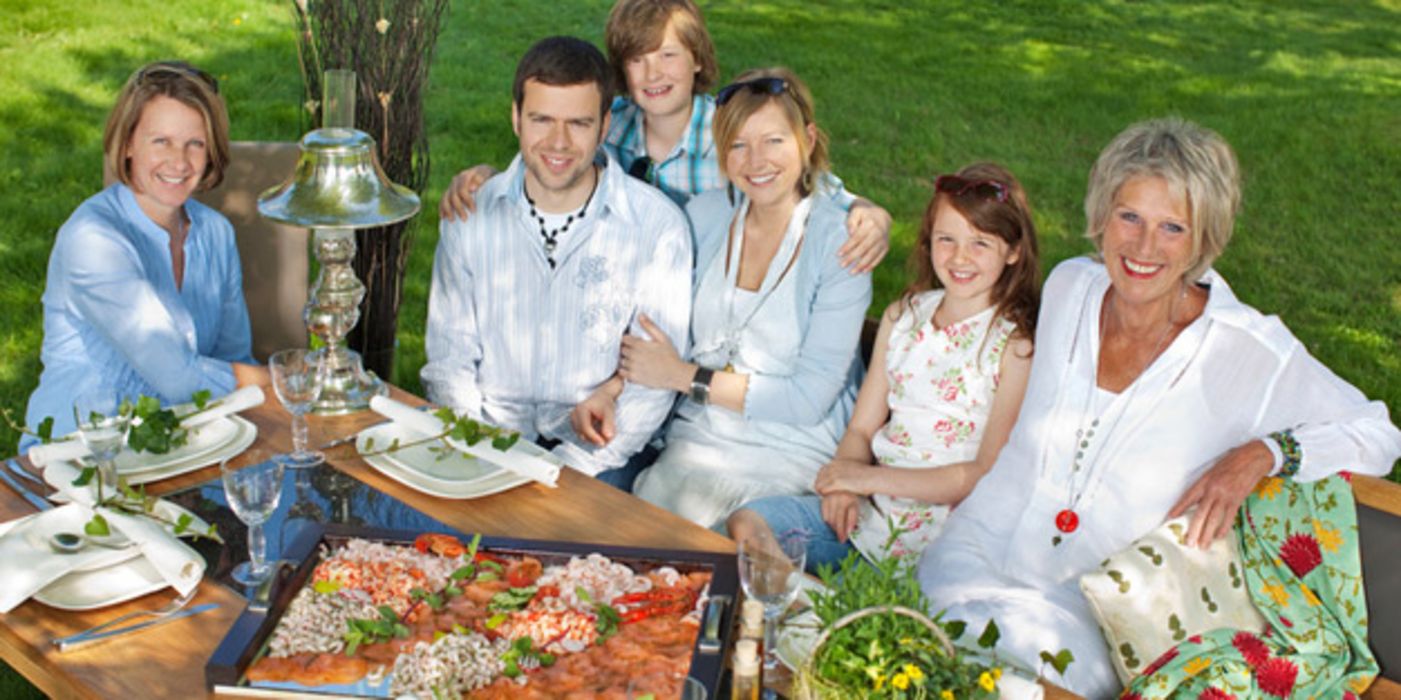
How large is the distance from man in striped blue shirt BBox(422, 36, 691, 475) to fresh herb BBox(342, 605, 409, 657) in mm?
1487

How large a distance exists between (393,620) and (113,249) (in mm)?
1705

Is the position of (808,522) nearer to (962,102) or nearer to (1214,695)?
(1214,695)

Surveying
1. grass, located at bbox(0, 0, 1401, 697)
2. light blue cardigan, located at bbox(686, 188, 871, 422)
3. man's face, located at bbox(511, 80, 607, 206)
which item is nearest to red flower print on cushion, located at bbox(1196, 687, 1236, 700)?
light blue cardigan, located at bbox(686, 188, 871, 422)

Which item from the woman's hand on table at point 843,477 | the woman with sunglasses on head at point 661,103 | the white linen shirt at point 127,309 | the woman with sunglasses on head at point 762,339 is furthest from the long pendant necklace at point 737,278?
the white linen shirt at point 127,309

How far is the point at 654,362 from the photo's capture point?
3941 mm

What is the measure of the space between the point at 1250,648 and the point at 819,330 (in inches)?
54.5

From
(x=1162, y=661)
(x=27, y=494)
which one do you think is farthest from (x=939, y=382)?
(x=27, y=494)

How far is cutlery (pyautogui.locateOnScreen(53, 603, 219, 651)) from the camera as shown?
2.51 m

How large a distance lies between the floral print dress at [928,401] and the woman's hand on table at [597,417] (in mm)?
724

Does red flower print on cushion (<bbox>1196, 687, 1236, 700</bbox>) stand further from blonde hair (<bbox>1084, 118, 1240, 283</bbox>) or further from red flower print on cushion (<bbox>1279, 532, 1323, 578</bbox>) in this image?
blonde hair (<bbox>1084, 118, 1240, 283</bbox>)

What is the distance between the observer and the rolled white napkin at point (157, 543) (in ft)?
8.79

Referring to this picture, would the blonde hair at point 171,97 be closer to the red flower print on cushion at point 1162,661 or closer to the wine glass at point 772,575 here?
the wine glass at point 772,575

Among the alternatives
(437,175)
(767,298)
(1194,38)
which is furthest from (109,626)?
(1194,38)

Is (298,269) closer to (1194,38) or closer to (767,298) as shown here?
(767,298)
